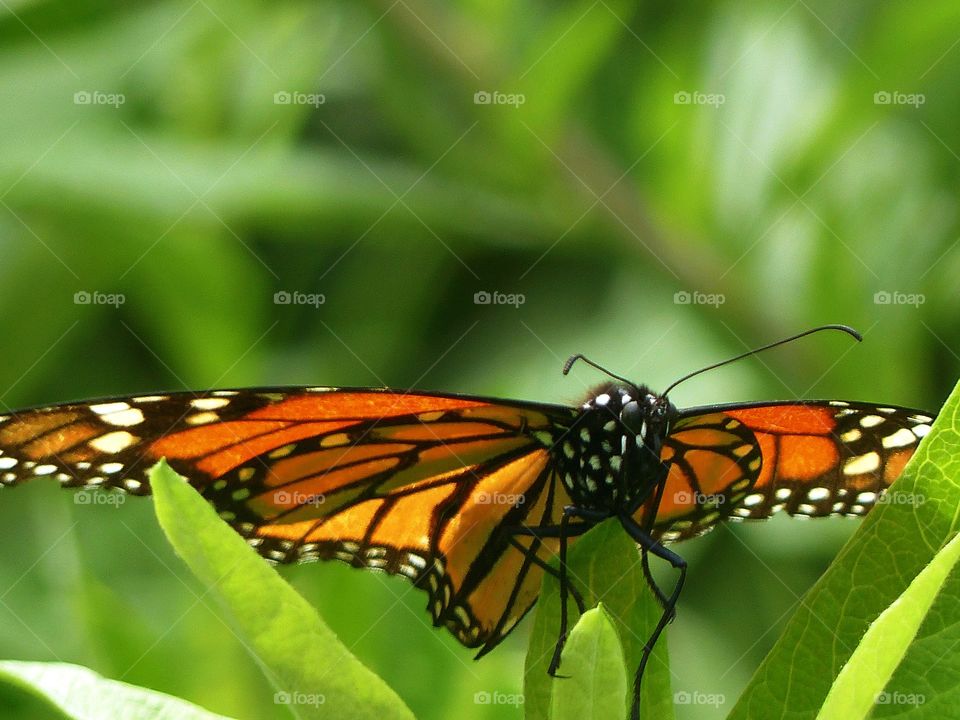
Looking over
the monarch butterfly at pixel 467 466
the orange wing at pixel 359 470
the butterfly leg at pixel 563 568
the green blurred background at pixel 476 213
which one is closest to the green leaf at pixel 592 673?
the butterfly leg at pixel 563 568

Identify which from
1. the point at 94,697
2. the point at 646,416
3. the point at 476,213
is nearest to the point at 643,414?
the point at 646,416

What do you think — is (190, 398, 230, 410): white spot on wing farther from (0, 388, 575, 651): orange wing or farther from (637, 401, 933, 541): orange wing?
(637, 401, 933, 541): orange wing

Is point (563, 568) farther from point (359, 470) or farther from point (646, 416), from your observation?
point (359, 470)

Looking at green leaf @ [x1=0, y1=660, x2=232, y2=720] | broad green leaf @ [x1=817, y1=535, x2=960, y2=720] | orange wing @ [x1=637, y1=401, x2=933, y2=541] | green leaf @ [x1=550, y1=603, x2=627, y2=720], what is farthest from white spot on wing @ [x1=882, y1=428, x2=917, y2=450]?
green leaf @ [x1=0, y1=660, x2=232, y2=720]

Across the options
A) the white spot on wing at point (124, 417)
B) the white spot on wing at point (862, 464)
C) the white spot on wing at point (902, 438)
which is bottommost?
the white spot on wing at point (862, 464)

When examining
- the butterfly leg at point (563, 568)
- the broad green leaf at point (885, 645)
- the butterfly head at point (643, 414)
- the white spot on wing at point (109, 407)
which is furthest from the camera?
the butterfly head at point (643, 414)

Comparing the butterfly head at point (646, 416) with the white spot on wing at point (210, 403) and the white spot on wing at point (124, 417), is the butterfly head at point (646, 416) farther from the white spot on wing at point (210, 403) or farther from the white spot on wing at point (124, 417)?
the white spot on wing at point (124, 417)

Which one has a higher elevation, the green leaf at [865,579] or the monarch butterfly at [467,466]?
the monarch butterfly at [467,466]

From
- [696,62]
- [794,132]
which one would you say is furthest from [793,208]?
[696,62]
